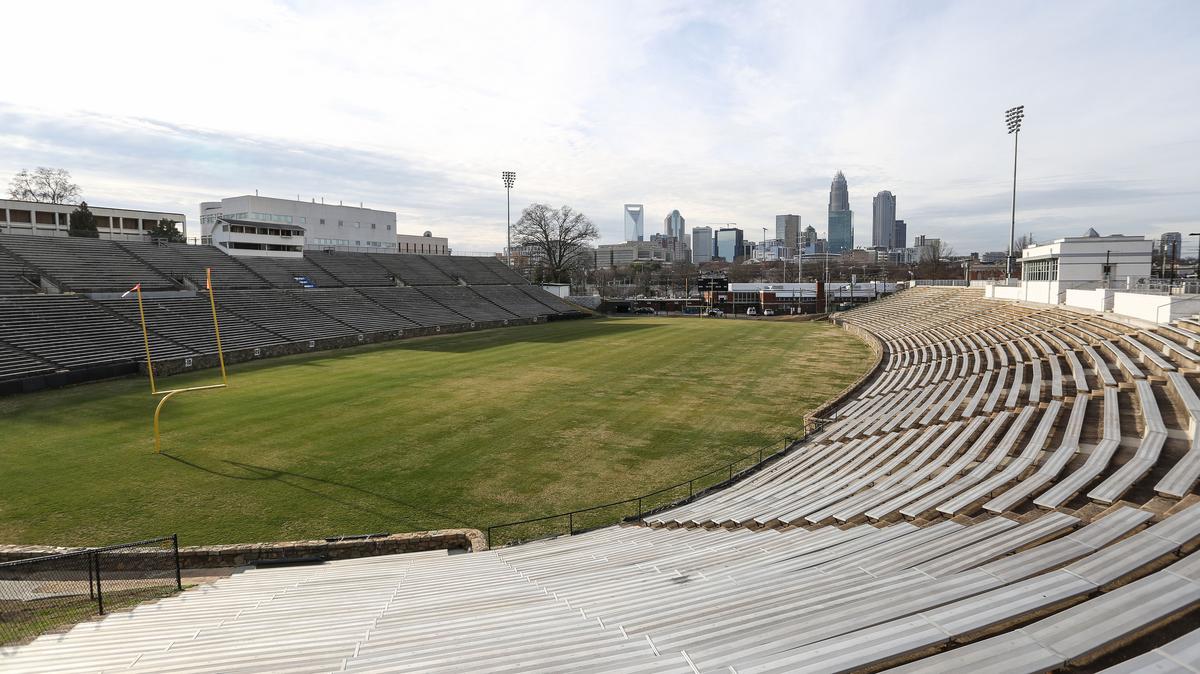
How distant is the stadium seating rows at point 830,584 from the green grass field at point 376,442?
8.95 feet

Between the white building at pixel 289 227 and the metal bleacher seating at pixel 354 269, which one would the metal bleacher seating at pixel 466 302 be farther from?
the white building at pixel 289 227

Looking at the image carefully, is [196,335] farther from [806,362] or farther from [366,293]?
[806,362]

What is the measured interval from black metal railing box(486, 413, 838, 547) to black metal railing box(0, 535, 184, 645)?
18.6 feet

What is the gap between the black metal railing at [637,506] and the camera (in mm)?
12461

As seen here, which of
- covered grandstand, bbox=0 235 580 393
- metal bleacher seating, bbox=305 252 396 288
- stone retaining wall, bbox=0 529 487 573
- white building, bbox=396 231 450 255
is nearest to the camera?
stone retaining wall, bbox=0 529 487 573

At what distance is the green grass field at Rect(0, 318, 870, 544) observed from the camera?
43.9ft

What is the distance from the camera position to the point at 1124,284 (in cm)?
2805

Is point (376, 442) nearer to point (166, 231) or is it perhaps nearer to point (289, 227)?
point (289, 227)

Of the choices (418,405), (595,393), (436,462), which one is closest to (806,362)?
(595,393)

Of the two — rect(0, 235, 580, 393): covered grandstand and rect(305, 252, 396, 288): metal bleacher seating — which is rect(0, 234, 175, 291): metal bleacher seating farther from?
rect(305, 252, 396, 288): metal bleacher seating

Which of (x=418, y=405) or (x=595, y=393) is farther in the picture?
(x=595, y=393)

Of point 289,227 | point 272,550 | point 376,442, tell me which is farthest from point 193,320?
point 272,550

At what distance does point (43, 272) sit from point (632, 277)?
352 feet

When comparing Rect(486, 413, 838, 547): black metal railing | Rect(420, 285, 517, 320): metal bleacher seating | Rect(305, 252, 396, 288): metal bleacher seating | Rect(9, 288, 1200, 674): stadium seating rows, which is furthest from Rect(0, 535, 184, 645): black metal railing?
Rect(305, 252, 396, 288): metal bleacher seating
